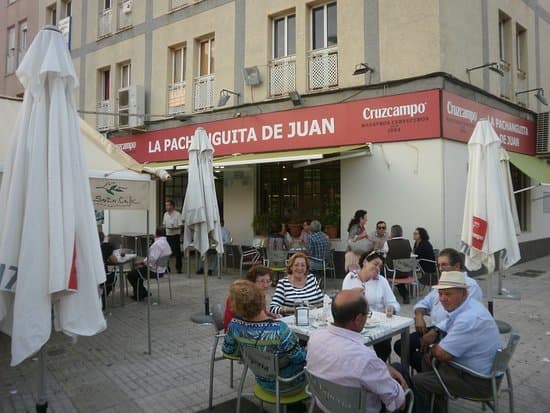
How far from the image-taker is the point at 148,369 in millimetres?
4941

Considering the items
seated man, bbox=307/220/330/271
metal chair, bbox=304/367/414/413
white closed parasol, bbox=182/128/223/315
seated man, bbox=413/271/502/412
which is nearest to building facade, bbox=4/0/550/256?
seated man, bbox=307/220/330/271

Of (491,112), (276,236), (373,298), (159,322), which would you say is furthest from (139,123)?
(373,298)

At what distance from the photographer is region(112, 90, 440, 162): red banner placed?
9516 mm

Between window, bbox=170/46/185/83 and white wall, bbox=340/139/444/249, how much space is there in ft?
22.1

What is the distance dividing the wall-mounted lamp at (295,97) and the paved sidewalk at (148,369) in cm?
588

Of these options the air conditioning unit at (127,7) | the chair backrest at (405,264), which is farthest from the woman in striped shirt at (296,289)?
the air conditioning unit at (127,7)

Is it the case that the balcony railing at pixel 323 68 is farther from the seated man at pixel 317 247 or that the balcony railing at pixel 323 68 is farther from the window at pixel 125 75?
the window at pixel 125 75

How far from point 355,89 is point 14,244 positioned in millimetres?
8607

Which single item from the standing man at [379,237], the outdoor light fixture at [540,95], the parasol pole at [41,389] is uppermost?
the outdoor light fixture at [540,95]

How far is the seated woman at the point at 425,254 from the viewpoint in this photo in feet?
27.4

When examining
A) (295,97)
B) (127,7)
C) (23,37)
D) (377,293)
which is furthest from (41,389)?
(23,37)

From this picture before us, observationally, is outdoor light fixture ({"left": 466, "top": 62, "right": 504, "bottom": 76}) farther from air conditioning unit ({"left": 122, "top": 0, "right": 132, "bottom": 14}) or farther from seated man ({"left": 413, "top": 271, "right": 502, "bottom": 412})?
air conditioning unit ({"left": 122, "top": 0, "right": 132, "bottom": 14})

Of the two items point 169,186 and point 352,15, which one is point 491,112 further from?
point 169,186

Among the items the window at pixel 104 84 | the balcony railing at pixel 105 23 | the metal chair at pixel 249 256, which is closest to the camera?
the metal chair at pixel 249 256
